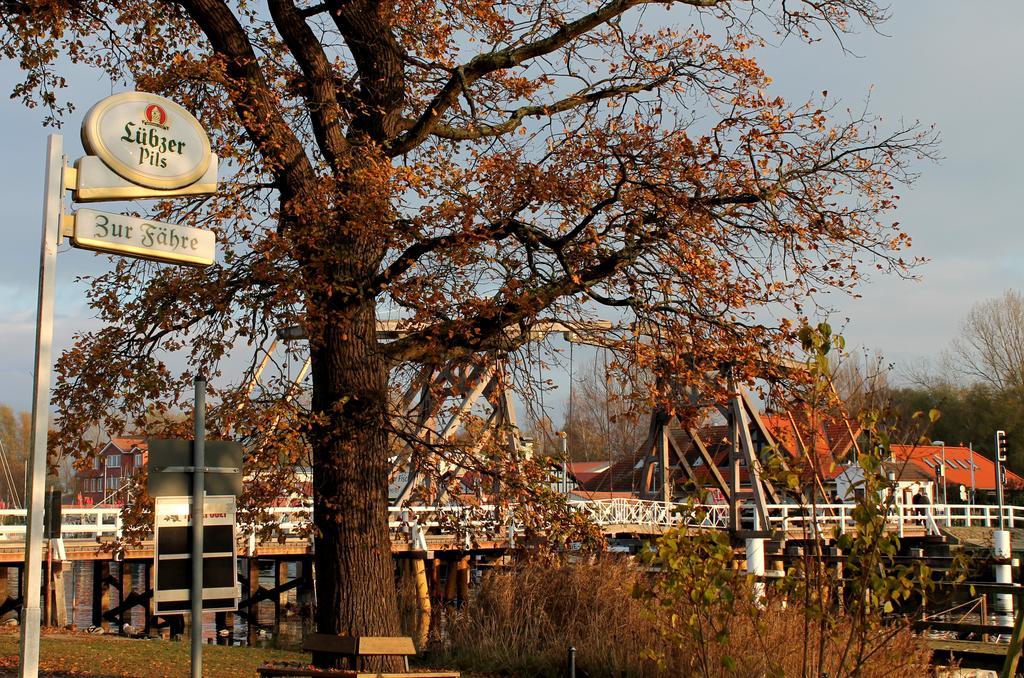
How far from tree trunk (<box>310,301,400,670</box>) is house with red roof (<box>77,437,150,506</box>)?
1.86 meters

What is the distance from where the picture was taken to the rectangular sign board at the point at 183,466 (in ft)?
28.9

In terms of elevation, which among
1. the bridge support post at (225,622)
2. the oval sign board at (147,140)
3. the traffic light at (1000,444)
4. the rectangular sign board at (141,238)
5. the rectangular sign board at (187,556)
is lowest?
the bridge support post at (225,622)

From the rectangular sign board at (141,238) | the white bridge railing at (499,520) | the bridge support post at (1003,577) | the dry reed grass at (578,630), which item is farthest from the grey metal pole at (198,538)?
the bridge support post at (1003,577)

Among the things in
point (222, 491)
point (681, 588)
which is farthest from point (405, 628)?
point (681, 588)

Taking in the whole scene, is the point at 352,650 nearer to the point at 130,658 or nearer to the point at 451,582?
the point at 130,658

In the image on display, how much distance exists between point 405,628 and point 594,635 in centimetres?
583

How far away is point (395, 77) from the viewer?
42.7ft

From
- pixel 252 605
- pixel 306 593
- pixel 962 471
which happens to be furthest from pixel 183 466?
pixel 962 471

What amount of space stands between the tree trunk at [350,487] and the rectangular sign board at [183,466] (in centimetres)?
245

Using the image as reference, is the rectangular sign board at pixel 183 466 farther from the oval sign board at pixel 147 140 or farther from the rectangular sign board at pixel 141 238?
the oval sign board at pixel 147 140

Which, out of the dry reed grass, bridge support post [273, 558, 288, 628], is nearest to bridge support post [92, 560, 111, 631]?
bridge support post [273, 558, 288, 628]

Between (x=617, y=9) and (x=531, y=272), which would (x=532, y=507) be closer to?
(x=531, y=272)

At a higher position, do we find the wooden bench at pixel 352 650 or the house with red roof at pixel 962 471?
the house with red roof at pixel 962 471

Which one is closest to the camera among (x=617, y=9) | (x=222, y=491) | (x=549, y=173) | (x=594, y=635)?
(x=222, y=491)
